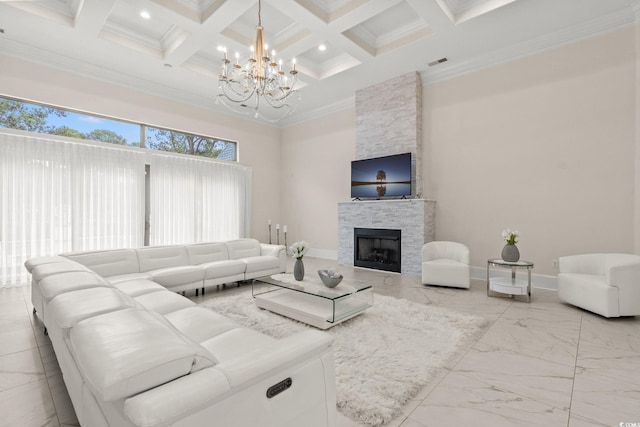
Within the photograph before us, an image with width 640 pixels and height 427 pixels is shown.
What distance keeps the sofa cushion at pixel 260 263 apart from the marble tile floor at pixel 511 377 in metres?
2.31

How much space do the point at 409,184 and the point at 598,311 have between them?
118 inches

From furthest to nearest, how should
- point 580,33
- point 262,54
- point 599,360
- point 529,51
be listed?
point 529,51 < point 580,33 < point 262,54 < point 599,360

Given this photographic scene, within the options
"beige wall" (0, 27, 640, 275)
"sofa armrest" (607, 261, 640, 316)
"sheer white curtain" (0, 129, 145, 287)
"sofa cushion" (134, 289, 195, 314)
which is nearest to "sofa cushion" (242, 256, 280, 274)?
"sofa cushion" (134, 289, 195, 314)

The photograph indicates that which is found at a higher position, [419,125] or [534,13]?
[534,13]

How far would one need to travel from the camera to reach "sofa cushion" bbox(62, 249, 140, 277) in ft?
11.3

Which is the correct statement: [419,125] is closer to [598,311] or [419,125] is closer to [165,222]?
[598,311]

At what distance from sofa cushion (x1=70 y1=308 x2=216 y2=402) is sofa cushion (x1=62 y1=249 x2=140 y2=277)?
270 centimetres

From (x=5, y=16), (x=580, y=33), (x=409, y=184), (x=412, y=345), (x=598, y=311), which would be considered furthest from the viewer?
(x=409, y=184)

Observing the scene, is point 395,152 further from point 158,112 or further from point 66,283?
point 66,283

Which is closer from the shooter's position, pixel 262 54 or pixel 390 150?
pixel 262 54

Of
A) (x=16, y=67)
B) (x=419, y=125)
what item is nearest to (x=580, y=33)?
(x=419, y=125)

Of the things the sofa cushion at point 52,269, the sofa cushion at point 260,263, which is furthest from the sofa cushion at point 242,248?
the sofa cushion at point 52,269

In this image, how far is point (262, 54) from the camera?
3.29 m

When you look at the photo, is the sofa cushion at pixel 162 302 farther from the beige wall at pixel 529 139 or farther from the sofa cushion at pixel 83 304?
the beige wall at pixel 529 139
